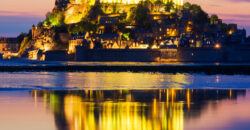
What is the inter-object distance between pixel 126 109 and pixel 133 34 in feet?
376

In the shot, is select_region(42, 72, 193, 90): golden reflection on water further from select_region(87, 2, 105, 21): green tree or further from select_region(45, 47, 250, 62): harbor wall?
select_region(87, 2, 105, 21): green tree

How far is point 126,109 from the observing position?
20.2 m

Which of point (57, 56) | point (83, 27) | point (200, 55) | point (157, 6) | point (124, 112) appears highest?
point (157, 6)

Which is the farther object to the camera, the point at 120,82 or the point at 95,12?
the point at 95,12

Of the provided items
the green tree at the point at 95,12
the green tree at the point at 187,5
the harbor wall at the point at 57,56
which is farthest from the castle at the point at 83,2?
the harbor wall at the point at 57,56

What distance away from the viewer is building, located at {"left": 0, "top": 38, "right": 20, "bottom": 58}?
173m

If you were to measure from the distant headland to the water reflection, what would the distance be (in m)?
98.7

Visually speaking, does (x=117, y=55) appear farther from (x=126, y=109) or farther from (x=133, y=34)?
(x=126, y=109)

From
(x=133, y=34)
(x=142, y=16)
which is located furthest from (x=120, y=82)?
(x=142, y=16)

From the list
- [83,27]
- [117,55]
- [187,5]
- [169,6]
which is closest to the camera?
[117,55]

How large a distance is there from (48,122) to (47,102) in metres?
6.04

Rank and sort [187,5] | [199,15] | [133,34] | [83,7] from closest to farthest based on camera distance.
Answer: [133,34]
[199,15]
[83,7]
[187,5]

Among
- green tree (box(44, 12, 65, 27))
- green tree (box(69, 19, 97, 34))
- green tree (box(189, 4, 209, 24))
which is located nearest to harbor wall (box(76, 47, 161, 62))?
green tree (box(69, 19, 97, 34))

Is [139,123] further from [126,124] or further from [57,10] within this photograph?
[57,10]
